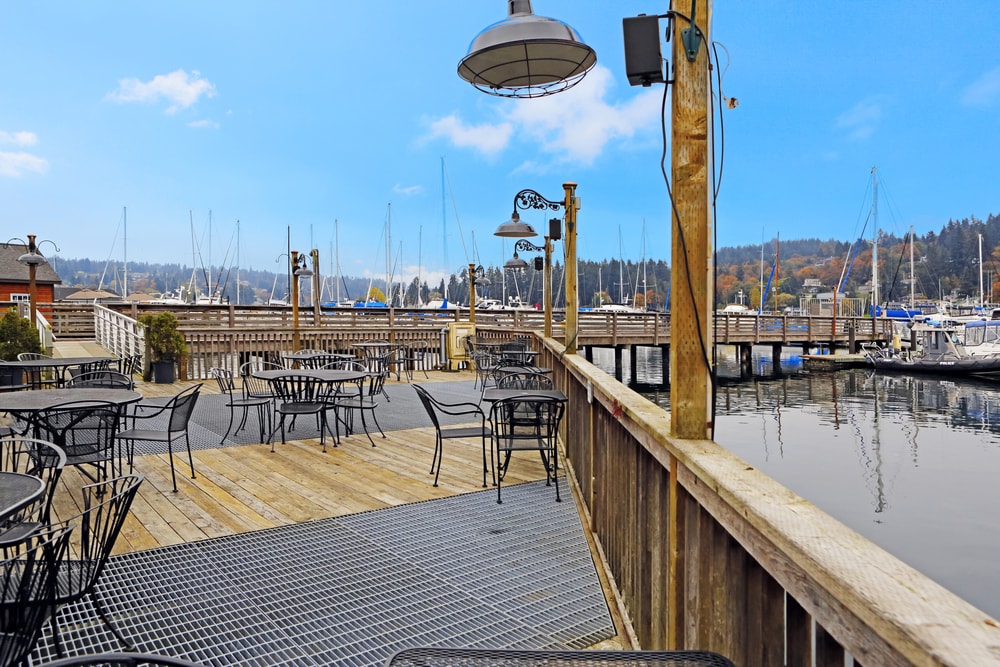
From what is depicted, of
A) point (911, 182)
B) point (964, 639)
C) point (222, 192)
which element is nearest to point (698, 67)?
point (964, 639)

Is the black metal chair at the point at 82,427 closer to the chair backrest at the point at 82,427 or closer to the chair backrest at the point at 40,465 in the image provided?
the chair backrest at the point at 82,427

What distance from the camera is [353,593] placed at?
9.61 ft

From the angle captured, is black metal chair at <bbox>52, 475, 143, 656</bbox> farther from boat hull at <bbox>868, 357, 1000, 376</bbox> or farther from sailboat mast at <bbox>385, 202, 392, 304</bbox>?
sailboat mast at <bbox>385, 202, 392, 304</bbox>

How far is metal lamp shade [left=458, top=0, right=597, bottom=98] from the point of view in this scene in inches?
118

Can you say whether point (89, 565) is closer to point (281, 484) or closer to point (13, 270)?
point (281, 484)

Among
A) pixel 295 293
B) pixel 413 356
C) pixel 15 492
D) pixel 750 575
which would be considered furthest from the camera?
pixel 413 356

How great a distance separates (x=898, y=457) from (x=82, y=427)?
14.6 metres

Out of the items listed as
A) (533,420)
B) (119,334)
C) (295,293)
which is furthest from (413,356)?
(533,420)

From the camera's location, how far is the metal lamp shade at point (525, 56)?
2.99 m

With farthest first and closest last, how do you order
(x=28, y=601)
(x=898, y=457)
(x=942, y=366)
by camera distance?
(x=942, y=366) < (x=898, y=457) < (x=28, y=601)

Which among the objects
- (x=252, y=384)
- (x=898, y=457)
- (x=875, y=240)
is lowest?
(x=898, y=457)

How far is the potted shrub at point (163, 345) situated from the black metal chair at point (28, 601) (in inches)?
396

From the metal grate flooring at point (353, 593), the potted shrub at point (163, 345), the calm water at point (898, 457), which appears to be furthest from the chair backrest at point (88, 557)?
the potted shrub at point (163, 345)

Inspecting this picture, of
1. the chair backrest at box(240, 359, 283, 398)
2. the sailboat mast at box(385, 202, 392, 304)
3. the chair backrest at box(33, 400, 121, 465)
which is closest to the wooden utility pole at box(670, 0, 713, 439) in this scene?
the chair backrest at box(33, 400, 121, 465)
